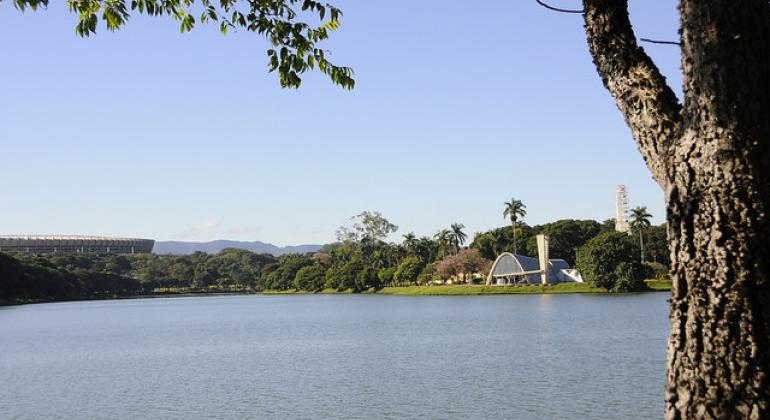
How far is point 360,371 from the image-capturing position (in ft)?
114

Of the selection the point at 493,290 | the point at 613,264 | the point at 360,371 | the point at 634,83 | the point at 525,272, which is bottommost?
the point at 360,371

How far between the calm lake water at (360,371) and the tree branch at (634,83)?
773 inches

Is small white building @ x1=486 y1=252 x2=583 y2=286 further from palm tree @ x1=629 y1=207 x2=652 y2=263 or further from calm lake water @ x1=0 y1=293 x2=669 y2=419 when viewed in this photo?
calm lake water @ x1=0 y1=293 x2=669 y2=419

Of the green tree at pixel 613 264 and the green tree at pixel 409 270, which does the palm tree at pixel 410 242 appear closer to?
the green tree at pixel 409 270

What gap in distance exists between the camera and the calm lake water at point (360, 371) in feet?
84.8

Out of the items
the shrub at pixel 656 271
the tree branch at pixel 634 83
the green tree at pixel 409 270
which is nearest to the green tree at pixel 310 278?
the green tree at pixel 409 270

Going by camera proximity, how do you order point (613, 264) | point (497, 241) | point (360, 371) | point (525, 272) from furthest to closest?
1. point (497, 241)
2. point (525, 272)
3. point (613, 264)
4. point (360, 371)

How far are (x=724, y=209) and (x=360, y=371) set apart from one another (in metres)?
31.7

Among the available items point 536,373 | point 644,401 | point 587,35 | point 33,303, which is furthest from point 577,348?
point 33,303

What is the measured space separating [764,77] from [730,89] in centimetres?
22

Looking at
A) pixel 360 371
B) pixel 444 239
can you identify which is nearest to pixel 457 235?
pixel 444 239

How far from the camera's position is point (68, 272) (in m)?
161

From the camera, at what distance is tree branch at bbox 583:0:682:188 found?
4.55 m

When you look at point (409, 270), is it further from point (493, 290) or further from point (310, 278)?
point (310, 278)
